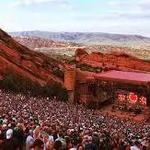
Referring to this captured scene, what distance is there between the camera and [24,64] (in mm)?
79750

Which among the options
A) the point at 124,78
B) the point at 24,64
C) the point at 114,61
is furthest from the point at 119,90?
the point at 114,61

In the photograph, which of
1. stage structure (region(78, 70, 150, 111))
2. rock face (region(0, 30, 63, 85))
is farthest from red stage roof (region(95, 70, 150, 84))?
rock face (region(0, 30, 63, 85))

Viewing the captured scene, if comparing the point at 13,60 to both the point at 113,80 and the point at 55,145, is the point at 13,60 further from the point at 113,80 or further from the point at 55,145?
the point at 55,145

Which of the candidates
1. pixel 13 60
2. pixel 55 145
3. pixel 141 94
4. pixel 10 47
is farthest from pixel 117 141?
pixel 10 47

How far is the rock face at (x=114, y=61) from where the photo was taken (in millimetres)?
106750

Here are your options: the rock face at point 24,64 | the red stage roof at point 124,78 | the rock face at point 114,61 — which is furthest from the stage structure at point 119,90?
the rock face at point 114,61

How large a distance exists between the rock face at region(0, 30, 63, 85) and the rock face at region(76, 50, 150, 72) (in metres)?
17.4

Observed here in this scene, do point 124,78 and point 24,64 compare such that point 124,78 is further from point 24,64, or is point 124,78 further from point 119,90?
point 24,64

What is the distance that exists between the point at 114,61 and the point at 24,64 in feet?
105

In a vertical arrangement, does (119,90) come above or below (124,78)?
below

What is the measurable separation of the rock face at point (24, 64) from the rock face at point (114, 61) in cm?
1742

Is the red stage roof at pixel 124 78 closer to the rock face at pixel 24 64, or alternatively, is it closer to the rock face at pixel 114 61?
the rock face at pixel 24 64

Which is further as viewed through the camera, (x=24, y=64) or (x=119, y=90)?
(x=24, y=64)

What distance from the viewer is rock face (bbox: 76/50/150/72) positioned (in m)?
107
